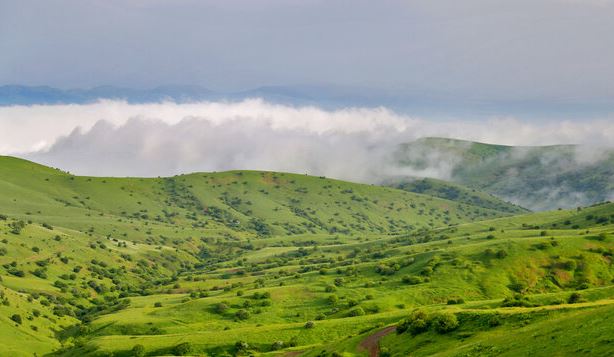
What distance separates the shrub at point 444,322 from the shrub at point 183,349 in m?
69.3

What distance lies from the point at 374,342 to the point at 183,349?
59.8 meters

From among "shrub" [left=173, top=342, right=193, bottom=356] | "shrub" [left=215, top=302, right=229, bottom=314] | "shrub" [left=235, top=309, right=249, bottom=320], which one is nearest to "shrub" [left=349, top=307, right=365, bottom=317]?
"shrub" [left=235, top=309, right=249, bottom=320]

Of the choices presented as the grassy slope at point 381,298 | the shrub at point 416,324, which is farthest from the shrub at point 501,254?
the shrub at point 416,324

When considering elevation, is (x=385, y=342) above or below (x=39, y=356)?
above

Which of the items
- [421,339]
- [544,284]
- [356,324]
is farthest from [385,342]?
[544,284]

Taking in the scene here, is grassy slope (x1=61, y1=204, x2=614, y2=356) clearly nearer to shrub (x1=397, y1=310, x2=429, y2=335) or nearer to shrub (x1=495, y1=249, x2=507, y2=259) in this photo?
shrub (x1=495, y1=249, x2=507, y2=259)

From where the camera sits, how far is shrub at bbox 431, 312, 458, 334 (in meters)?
82.3

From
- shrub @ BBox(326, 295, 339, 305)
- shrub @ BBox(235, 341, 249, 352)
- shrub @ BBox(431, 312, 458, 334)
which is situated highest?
shrub @ BBox(431, 312, 458, 334)

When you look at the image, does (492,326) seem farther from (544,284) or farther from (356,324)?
(544,284)

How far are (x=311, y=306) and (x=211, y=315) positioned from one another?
30.2 metres

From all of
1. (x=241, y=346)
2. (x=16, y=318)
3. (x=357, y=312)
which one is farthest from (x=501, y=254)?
(x=16, y=318)

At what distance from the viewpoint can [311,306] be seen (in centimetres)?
18425

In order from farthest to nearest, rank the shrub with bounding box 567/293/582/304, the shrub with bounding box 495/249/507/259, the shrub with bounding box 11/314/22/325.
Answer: the shrub with bounding box 11/314/22/325 < the shrub with bounding box 495/249/507/259 < the shrub with bounding box 567/293/582/304

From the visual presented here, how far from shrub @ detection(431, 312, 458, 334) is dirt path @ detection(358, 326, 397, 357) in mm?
9989
